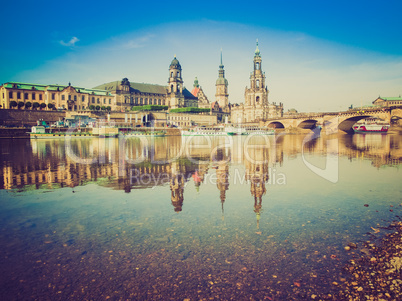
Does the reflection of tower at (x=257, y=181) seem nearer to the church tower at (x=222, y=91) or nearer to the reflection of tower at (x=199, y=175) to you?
the reflection of tower at (x=199, y=175)

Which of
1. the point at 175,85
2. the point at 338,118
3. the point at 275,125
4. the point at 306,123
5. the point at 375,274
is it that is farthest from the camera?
the point at 175,85

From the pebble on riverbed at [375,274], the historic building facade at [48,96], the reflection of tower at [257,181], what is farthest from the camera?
the historic building facade at [48,96]

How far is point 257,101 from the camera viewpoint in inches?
4973

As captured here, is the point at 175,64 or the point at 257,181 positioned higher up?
the point at 175,64

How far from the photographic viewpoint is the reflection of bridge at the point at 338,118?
6116 centimetres

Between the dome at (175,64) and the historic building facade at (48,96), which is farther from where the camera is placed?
the dome at (175,64)

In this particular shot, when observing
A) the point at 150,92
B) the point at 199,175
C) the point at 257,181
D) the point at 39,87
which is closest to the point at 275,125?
the point at 150,92

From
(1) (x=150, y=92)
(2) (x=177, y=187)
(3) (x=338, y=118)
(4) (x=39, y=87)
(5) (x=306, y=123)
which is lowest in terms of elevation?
(2) (x=177, y=187)

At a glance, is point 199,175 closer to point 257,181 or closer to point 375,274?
point 257,181

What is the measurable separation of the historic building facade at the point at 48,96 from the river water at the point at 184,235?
8480cm

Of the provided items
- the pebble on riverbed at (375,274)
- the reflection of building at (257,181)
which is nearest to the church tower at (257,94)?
the reflection of building at (257,181)

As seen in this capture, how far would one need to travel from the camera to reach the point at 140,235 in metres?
7.37

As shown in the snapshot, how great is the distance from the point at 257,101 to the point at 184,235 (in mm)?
124583

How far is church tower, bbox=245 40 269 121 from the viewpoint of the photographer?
123188 millimetres
